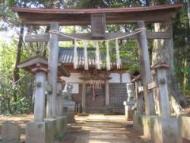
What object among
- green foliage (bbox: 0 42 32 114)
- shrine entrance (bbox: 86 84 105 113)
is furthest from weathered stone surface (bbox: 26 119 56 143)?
shrine entrance (bbox: 86 84 105 113)

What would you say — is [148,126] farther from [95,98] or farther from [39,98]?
[95,98]

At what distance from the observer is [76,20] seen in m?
11.6

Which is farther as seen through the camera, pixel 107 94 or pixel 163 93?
pixel 107 94

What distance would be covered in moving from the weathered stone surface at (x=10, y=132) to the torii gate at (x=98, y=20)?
10.9 ft

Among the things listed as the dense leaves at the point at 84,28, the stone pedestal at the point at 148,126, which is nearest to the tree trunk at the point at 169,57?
the dense leaves at the point at 84,28

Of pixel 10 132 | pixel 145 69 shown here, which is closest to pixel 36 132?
pixel 10 132

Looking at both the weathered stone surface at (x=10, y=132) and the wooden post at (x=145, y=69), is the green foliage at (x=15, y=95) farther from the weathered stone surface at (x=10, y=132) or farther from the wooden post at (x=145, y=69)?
the weathered stone surface at (x=10, y=132)

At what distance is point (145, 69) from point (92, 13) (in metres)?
2.57

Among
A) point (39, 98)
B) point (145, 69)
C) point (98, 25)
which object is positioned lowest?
point (39, 98)

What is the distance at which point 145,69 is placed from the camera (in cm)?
1106

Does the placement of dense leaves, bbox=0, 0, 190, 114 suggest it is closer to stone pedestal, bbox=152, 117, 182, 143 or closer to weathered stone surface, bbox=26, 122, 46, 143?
weathered stone surface, bbox=26, 122, 46, 143

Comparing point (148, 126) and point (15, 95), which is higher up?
point (15, 95)

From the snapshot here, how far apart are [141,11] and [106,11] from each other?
1176mm

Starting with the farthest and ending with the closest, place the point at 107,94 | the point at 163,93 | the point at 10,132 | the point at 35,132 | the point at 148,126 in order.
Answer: the point at 107,94, the point at 148,126, the point at 163,93, the point at 35,132, the point at 10,132
